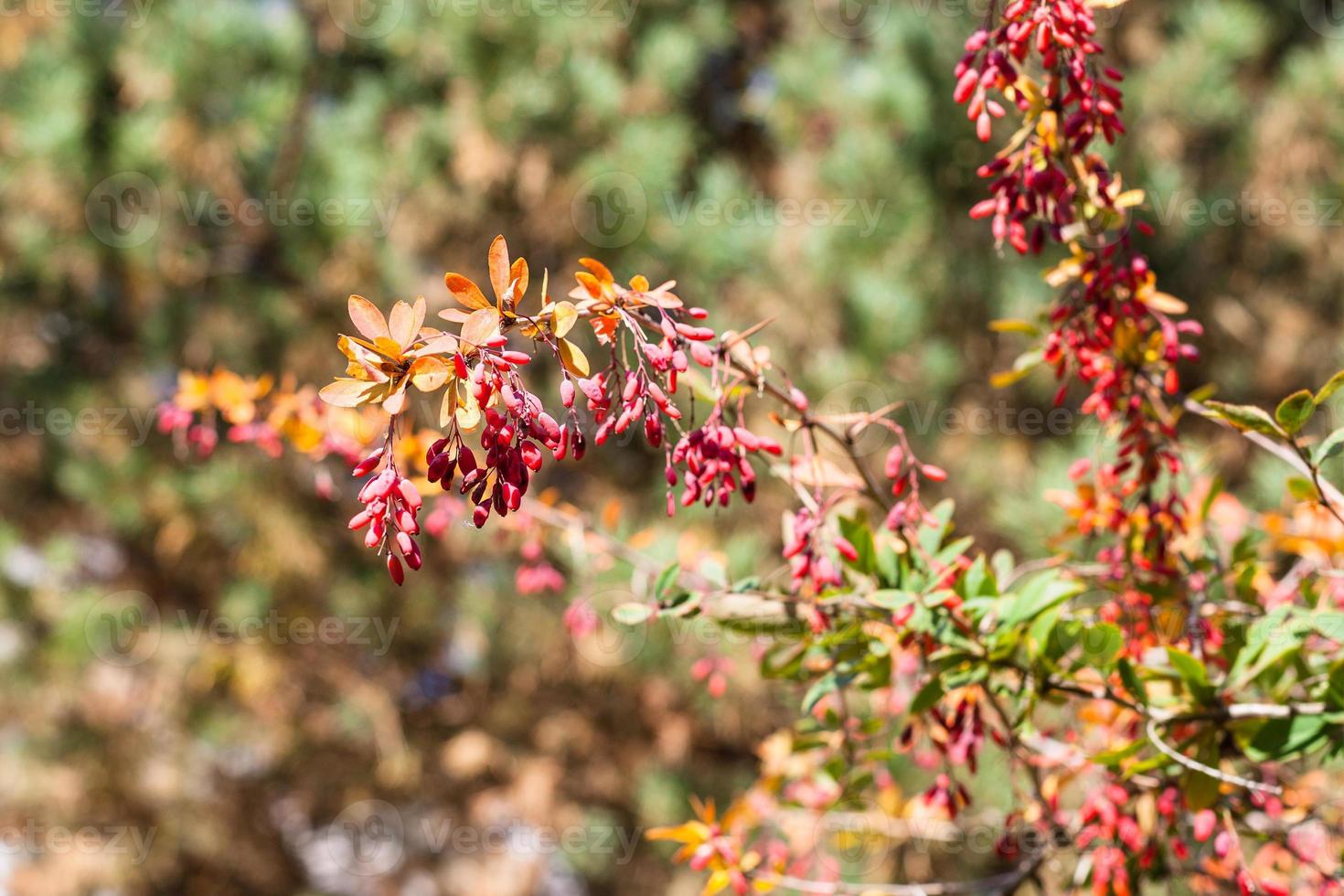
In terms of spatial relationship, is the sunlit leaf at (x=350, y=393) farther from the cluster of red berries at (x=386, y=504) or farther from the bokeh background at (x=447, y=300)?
the bokeh background at (x=447, y=300)

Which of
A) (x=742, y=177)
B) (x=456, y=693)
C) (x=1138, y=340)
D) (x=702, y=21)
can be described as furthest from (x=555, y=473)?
(x=1138, y=340)

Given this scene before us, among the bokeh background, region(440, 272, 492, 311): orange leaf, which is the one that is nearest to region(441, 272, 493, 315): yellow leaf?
region(440, 272, 492, 311): orange leaf

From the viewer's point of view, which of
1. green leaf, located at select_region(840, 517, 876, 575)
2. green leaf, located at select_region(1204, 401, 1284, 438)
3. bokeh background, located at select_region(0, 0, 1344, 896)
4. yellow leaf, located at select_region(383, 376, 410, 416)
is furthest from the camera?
bokeh background, located at select_region(0, 0, 1344, 896)

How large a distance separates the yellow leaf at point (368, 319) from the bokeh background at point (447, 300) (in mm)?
1238

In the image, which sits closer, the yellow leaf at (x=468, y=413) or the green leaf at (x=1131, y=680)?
the yellow leaf at (x=468, y=413)

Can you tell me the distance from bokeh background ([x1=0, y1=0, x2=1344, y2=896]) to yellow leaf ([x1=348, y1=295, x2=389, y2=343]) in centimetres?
124

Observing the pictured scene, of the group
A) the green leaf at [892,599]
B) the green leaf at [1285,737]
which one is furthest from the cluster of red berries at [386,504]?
the green leaf at [1285,737]

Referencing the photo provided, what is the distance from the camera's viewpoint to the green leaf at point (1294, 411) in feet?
1.56

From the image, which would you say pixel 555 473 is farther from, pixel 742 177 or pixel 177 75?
pixel 177 75

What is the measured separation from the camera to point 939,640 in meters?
0.55

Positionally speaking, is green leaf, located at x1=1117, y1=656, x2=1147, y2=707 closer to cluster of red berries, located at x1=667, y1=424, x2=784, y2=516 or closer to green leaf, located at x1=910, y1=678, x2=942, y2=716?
green leaf, located at x1=910, y1=678, x2=942, y2=716

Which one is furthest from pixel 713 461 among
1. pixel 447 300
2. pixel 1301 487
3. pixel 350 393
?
pixel 447 300

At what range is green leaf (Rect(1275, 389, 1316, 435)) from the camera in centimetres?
47

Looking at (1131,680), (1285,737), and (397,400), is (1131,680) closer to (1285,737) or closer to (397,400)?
(1285,737)
